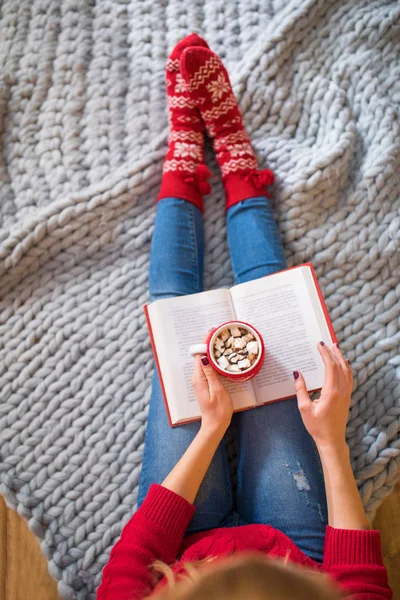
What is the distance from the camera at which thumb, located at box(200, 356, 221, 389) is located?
69 centimetres

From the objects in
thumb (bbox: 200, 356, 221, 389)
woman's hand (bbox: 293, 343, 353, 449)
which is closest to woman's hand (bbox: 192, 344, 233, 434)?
thumb (bbox: 200, 356, 221, 389)

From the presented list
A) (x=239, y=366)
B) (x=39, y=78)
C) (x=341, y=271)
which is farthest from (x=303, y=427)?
(x=39, y=78)

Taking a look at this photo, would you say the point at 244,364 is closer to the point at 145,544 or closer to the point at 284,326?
the point at 284,326

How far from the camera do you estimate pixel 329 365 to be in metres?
0.68

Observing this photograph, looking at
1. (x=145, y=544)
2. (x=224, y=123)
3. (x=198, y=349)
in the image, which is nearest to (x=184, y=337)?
(x=198, y=349)

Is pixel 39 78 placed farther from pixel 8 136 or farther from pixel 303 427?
pixel 303 427

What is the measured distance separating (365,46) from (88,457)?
3.07 feet

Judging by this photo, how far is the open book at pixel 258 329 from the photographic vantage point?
28.7 inches

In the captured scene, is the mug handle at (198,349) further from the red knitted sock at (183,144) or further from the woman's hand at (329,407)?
the red knitted sock at (183,144)

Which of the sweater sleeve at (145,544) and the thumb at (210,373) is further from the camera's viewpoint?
the thumb at (210,373)

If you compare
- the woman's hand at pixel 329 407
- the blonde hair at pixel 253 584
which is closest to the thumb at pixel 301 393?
the woman's hand at pixel 329 407

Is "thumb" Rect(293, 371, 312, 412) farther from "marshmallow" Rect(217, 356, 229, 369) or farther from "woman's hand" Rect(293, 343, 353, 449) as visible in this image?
"marshmallow" Rect(217, 356, 229, 369)

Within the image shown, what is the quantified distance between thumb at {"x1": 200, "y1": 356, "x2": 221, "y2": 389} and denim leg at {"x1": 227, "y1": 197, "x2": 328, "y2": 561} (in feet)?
0.30

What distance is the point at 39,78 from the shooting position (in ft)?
3.19
